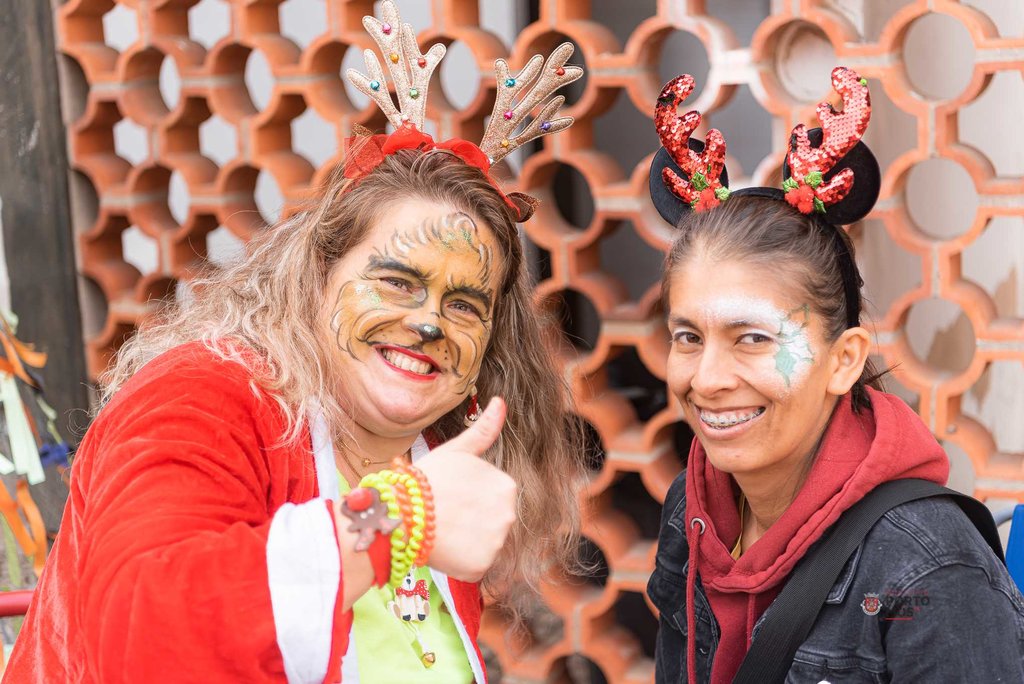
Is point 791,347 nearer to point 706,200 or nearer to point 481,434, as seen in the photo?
point 706,200

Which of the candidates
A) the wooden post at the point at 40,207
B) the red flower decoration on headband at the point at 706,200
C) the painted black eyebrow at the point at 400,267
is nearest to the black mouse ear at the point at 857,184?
the red flower decoration on headband at the point at 706,200

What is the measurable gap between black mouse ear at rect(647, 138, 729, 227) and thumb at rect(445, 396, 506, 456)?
665mm

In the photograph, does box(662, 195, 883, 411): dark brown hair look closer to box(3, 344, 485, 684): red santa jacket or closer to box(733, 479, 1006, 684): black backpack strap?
box(733, 479, 1006, 684): black backpack strap

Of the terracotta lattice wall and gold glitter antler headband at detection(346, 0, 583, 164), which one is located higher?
gold glitter antler headband at detection(346, 0, 583, 164)

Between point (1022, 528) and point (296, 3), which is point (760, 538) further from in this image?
point (296, 3)

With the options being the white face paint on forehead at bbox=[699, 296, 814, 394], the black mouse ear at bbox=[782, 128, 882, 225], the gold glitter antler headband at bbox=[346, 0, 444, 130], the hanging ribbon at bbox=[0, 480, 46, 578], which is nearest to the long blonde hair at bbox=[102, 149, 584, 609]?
the gold glitter antler headband at bbox=[346, 0, 444, 130]

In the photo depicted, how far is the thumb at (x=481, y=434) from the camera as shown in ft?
4.48

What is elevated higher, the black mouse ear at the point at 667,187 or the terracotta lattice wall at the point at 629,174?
the black mouse ear at the point at 667,187

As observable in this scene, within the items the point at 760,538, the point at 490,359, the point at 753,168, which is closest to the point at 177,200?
the point at 753,168

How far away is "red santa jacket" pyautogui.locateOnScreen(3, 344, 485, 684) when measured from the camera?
1210mm

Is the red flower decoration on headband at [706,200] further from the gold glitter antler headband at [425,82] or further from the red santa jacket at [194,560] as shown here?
the red santa jacket at [194,560]

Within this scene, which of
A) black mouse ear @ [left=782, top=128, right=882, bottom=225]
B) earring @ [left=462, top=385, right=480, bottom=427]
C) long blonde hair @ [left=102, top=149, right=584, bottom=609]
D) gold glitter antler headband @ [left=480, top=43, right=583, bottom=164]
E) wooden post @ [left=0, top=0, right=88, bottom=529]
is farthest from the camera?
wooden post @ [left=0, top=0, right=88, bottom=529]

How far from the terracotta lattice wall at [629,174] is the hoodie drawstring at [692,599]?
0.52 metres

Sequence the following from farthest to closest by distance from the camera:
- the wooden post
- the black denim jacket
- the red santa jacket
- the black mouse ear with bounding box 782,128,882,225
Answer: the wooden post
the black mouse ear with bounding box 782,128,882,225
the black denim jacket
the red santa jacket
